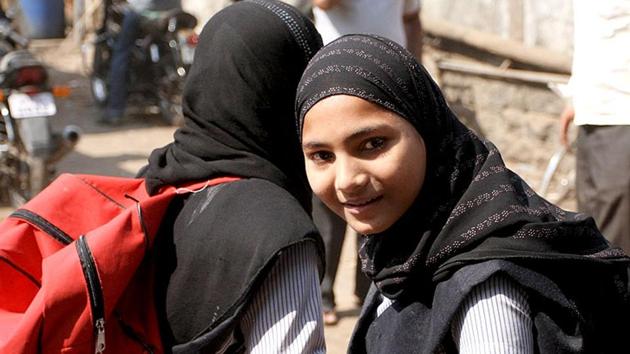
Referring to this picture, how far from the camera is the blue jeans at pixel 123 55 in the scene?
9773mm

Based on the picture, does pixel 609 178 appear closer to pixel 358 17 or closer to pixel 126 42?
pixel 358 17

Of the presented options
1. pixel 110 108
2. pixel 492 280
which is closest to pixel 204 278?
pixel 492 280

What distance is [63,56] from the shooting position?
47.2 feet

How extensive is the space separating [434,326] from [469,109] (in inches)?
230

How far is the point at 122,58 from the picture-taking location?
988 cm

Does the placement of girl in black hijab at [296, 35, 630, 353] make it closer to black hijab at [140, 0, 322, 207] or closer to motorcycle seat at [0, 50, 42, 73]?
black hijab at [140, 0, 322, 207]

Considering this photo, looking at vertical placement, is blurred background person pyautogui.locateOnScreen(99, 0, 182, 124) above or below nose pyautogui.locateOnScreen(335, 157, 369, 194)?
below

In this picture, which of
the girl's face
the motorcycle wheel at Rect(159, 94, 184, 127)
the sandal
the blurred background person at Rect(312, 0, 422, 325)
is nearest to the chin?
the girl's face

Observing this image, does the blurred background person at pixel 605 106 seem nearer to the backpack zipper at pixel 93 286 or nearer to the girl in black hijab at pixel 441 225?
the girl in black hijab at pixel 441 225

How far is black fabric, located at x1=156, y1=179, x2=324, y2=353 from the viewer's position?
6.86 ft

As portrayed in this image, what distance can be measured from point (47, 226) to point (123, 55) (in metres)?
7.78

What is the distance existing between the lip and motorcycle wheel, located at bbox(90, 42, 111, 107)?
28.6 feet

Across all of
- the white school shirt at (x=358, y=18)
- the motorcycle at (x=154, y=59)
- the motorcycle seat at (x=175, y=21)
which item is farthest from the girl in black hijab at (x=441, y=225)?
the motorcycle seat at (x=175, y=21)

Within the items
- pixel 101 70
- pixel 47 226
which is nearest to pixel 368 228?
pixel 47 226
